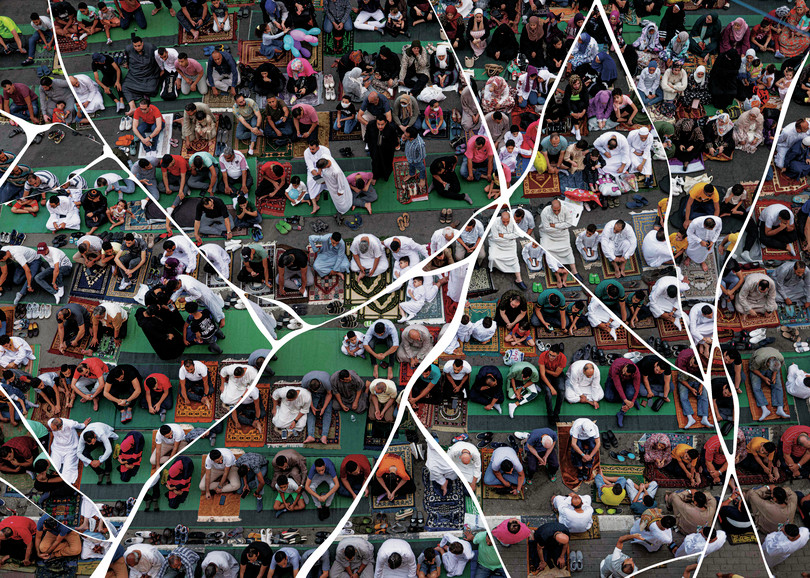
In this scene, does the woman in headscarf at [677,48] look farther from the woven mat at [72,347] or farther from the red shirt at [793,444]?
the woven mat at [72,347]

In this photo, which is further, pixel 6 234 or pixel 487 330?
pixel 6 234

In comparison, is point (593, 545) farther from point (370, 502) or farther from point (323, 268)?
point (323, 268)

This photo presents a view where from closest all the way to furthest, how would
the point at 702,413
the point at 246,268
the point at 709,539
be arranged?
the point at 709,539 → the point at 702,413 → the point at 246,268

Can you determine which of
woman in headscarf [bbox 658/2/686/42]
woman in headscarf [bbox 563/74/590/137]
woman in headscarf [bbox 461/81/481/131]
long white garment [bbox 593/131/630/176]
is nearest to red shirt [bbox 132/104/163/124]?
woman in headscarf [bbox 461/81/481/131]

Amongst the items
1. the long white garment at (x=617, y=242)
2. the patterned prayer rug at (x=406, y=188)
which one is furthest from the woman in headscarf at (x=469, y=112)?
the long white garment at (x=617, y=242)

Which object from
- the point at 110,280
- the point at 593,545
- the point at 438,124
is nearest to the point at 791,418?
the point at 593,545

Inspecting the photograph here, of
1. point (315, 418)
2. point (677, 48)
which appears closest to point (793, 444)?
point (315, 418)

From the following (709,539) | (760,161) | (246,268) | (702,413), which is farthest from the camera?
(760,161)
